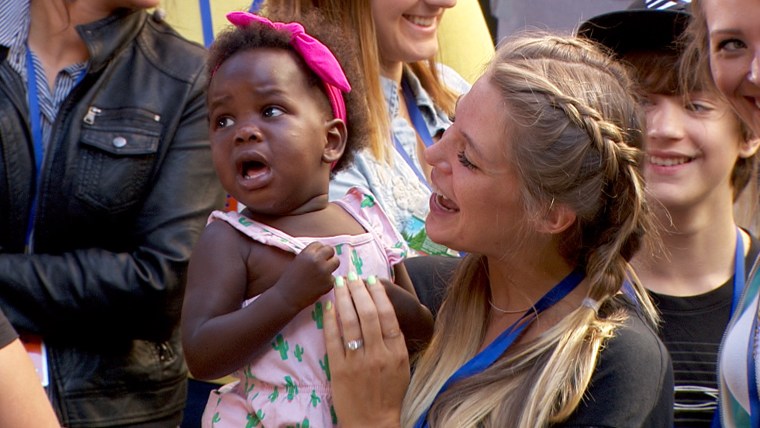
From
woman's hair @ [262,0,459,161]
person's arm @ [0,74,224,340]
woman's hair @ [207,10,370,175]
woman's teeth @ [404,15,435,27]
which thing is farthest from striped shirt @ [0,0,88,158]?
woman's teeth @ [404,15,435,27]

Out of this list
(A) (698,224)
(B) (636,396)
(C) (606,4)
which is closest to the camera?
(B) (636,396)

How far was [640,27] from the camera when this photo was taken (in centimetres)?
308

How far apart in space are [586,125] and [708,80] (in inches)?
26.6

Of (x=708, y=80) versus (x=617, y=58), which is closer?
(x=708, y=80)

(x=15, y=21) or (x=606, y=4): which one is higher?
(x=15, y=21)

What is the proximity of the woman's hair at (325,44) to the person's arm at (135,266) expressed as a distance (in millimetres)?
681

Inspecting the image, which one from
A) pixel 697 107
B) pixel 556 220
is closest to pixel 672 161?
pixel 697 107

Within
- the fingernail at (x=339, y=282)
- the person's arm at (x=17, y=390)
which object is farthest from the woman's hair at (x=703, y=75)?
the person's arm at (x=17, y=390)

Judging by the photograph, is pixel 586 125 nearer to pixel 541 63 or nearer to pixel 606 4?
pixel 541 63

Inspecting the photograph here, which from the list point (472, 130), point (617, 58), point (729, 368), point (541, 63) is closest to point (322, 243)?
point (472, 130)

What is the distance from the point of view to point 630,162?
2.32 m

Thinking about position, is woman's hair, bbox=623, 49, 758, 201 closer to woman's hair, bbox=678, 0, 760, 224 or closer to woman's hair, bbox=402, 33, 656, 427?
woman's hair, bbox=678, 0, 760, 224

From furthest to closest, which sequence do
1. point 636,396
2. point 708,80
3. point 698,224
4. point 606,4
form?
1. point 606,4
2. point 698,224
3. point 708,80
4. point 636,396

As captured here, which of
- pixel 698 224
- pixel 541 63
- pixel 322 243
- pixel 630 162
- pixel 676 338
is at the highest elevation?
pixel 541 63
